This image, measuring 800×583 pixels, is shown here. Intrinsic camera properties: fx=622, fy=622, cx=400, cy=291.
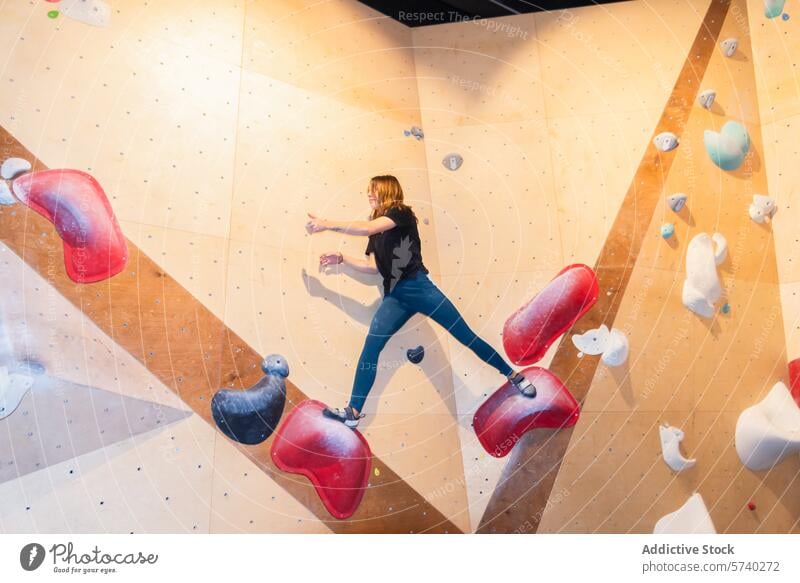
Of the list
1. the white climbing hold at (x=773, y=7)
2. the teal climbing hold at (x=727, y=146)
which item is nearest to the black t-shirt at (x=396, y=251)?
the teal climbing hold at (x=727, y=146)

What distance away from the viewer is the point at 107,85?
7.00ft

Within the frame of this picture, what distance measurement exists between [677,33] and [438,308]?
157 centimetres

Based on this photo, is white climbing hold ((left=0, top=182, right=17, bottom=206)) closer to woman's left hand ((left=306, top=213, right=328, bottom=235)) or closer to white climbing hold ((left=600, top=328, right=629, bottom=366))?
woman's left hand ((left=306, top=213, right=328, bottom=235))

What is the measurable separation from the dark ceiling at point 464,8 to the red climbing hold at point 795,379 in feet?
5.57

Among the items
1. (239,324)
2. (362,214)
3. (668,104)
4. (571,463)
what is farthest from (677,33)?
(239,324)

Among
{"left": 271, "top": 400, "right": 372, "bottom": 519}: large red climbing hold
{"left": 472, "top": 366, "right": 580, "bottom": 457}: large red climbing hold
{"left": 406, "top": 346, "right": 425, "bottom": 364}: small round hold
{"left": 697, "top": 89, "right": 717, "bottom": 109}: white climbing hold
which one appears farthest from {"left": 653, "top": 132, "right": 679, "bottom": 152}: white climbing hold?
{"left": 271, "top": 400, "right": 372, "bottom": 519}: large red climbing hold

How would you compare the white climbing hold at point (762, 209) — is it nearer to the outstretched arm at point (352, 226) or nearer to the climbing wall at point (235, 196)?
the climbing wall at point (235, 196)

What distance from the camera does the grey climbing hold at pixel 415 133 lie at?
2.56 meters

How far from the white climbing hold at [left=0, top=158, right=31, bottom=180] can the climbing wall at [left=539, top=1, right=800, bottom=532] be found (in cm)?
215

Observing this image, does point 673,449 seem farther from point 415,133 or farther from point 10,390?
point 10,390

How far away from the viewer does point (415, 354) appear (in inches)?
94.2
